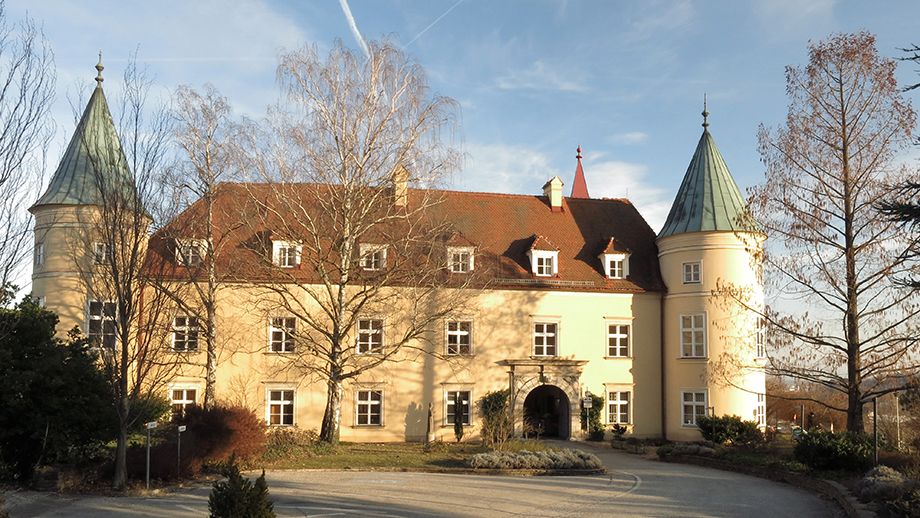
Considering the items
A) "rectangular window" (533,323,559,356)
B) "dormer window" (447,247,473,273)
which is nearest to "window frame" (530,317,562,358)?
"rectangular window" (533,323,559,356)

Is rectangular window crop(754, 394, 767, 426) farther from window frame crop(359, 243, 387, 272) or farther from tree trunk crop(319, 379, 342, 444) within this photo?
tree trunk crop(319, 379, 342, 444)

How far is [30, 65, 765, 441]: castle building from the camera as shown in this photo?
25578mm

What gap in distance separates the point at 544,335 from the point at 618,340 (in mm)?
3215

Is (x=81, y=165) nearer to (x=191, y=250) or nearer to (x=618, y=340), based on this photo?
(x=191, y=250)

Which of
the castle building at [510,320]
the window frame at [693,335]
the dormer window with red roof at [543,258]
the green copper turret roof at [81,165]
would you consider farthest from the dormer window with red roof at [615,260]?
the green copper turret roof at [81,165]

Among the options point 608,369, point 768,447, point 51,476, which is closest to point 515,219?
point 608,369

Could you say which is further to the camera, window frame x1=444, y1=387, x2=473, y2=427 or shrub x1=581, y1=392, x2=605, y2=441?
shrub x1=581, y1=392, x2=605, y2=441

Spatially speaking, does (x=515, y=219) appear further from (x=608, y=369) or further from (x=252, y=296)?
(x=252, y=296)

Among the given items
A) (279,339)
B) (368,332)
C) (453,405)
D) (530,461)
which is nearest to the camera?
(530,461)

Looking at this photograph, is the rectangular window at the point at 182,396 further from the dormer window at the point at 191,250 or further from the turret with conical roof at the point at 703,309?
→ the turret with conical roof at the point at 703,309

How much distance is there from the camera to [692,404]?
2870cm

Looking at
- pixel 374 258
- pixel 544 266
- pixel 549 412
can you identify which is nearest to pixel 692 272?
pixel 544 266

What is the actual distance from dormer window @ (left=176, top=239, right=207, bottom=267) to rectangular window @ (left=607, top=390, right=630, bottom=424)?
54.3 feet

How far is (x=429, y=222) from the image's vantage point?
78.6 ft
